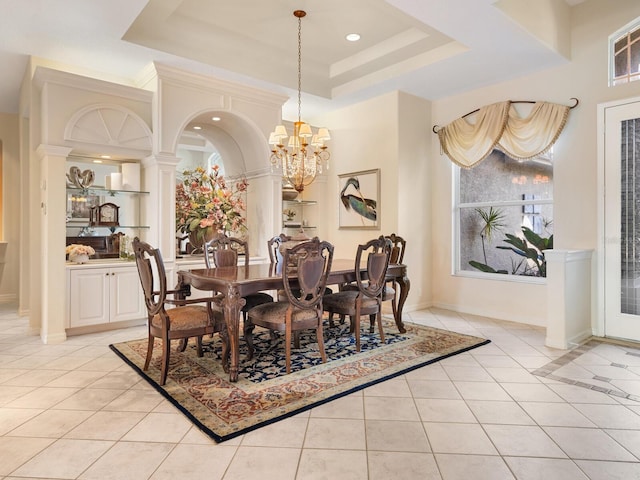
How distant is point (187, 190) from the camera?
500 cm

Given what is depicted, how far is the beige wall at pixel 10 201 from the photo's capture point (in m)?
6.28

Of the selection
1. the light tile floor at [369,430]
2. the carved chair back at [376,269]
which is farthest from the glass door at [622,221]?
the carved chair back at [376,269]

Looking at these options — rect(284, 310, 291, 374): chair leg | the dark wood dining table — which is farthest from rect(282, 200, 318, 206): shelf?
rect(284, 310, 291, 374): chair leg

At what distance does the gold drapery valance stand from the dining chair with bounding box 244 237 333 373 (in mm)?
2937

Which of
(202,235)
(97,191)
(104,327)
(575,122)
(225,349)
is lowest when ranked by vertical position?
(104,327)

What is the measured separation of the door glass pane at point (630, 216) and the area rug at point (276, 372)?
1578 millimetres

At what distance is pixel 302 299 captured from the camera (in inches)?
127

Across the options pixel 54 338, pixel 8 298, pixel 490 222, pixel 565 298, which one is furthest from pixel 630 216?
pixel 8 298

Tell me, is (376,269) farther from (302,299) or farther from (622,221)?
(622,221)

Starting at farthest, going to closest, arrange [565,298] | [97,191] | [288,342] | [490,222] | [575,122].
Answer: [490,222], [97,191], [575,122], [565,298], [288,342]

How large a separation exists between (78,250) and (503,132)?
507cm

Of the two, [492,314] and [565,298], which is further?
[492,314]

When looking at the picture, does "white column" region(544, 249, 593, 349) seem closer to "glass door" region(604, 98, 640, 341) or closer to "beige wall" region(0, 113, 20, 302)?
"glass door" region(604, 98, 640, 341)

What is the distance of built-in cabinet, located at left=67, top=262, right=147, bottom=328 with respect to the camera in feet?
13.7
